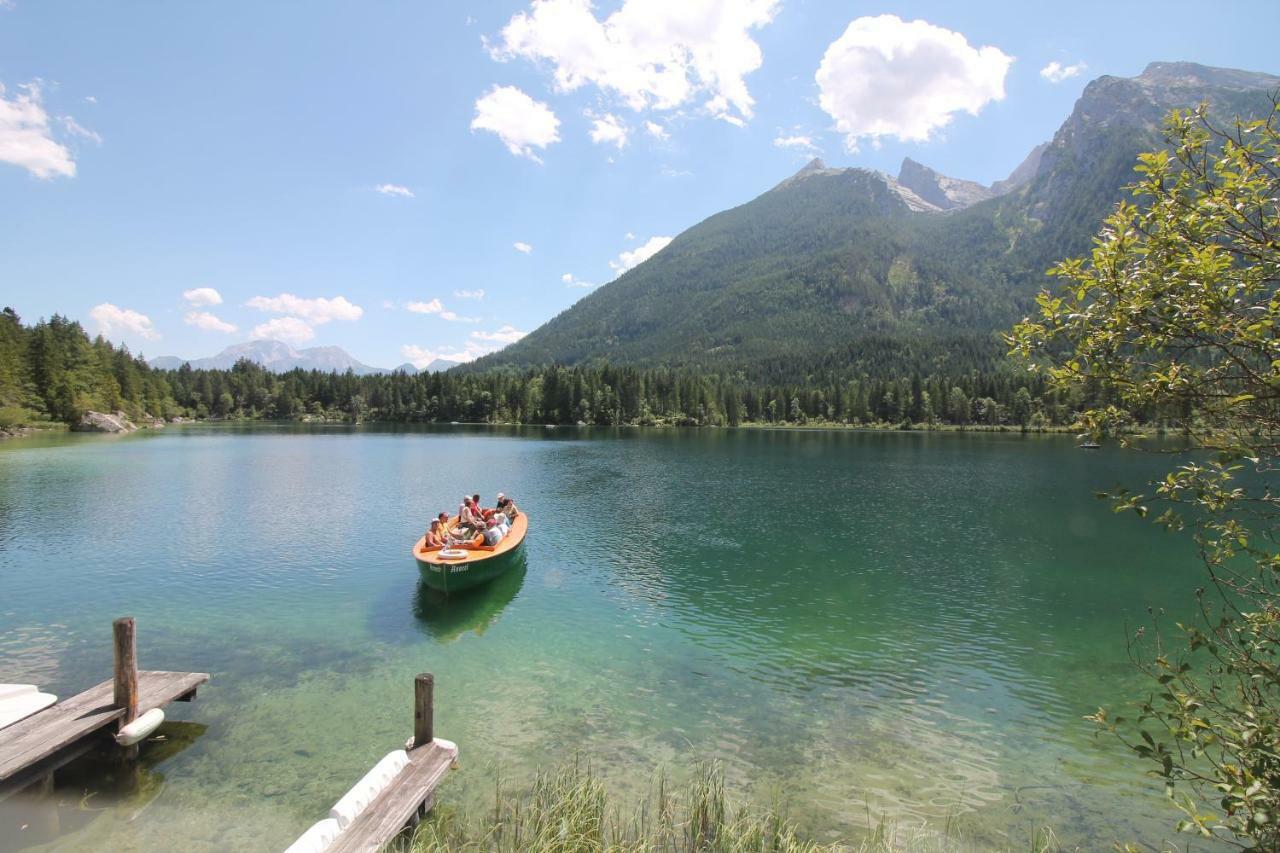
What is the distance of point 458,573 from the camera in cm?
2222

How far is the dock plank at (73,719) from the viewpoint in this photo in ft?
33.9

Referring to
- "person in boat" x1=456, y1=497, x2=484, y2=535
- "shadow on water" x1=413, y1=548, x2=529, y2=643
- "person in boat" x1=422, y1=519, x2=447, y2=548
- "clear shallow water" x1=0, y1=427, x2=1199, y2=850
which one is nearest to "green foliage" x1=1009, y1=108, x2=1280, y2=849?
"clear shallow water" x1=0, y1=427, x2=1199, y2=850

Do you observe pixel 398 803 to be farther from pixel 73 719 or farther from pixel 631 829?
pixel 73 719

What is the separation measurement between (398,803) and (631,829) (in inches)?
142

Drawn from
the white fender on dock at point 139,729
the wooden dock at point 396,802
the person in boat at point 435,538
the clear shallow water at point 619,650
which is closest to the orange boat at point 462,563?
the person in boat at point 435,538

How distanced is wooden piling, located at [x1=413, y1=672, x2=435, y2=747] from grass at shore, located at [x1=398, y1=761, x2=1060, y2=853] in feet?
3.85

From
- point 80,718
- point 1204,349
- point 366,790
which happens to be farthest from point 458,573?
point 1204,349

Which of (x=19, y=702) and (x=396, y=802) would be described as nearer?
(x=396, y=802)

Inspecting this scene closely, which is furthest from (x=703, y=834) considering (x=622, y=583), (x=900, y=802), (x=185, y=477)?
(x=185, y=477)

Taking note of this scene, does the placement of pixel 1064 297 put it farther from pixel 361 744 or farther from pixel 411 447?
pixel 411 447

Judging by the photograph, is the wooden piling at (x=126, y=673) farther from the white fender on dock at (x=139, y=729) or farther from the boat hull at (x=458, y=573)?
the boat hull at (x=458, y=573)

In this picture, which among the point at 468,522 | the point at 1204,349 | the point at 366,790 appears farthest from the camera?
the point at 468,522

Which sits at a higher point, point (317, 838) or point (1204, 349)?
point (1204, 349)

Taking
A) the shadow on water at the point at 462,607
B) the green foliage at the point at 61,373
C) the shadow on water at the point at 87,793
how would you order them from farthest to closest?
the green foliage at the point at 61,373
the shadow on water at the point at 462,607
the shadow on water at the point at 87,793
